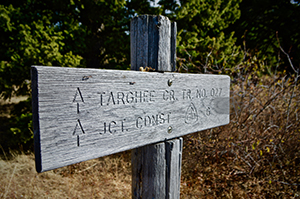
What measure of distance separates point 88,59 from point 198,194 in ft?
13.4

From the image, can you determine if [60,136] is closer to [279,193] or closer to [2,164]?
[279,193]

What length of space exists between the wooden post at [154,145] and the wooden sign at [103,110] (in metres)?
0.16

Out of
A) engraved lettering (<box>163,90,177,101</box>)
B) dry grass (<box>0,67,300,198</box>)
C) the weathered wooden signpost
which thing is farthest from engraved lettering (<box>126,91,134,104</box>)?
dry grass (<box>0,67,300,198</box>)

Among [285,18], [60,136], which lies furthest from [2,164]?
[285,18]

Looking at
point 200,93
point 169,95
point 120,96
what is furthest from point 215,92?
point 120,96

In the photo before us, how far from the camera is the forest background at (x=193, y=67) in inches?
119

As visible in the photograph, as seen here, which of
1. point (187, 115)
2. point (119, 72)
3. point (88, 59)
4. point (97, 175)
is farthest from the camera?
point (88, 59)

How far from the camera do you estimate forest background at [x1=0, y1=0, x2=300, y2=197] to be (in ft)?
9.93

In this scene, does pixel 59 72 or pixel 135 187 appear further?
pixel 135 187

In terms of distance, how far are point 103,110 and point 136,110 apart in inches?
7.4

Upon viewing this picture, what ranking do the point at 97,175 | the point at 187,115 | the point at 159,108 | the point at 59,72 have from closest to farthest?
the point at 59,72 → the point at 159,108 → the point at 187,115 → the point at 97,175

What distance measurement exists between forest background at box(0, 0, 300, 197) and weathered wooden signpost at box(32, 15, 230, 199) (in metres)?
1.82

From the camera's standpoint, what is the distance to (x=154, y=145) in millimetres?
1212

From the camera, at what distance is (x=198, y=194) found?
269 cm
